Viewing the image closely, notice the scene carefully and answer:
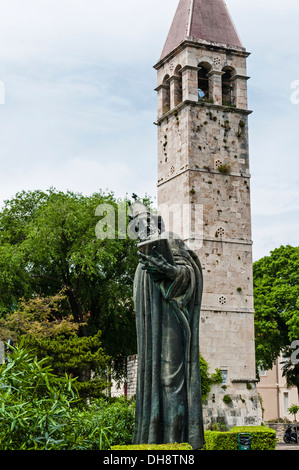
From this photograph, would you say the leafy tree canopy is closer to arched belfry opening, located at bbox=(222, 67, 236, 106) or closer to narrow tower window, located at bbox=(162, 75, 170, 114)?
arched belfry opening, located at bbox=(222, 67, 236, 106)

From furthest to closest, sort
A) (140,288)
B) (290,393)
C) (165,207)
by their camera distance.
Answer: (290,393)
(165,207)
(140,288)

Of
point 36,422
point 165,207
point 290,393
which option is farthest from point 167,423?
point 290,393

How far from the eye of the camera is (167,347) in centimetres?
731

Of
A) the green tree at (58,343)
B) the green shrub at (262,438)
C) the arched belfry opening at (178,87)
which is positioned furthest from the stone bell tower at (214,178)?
the green shrub at (262,438)

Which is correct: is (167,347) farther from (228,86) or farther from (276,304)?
(276,304)

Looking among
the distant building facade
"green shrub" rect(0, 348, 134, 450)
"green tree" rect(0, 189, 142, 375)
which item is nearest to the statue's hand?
"green shrub" rect(0, 348, 134, 450)

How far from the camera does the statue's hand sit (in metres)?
7.18

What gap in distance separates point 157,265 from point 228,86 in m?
27.0

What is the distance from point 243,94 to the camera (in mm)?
32219

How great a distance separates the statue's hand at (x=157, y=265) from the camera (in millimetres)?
7182

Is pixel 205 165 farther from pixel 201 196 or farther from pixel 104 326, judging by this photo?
pixel 104 326

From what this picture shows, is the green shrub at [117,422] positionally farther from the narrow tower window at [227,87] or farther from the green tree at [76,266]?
the narrow tower window at [227,87]

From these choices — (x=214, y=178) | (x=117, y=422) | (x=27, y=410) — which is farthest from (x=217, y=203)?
(x=27, y=410)

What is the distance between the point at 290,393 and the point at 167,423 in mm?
45489
